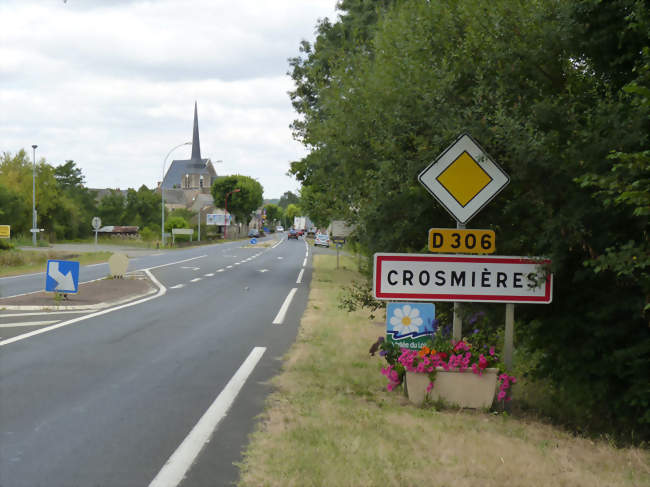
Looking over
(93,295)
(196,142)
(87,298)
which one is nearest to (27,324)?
(87,298)

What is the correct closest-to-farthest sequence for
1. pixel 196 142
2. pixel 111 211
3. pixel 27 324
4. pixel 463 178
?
pixel 463 178 → pixel 27 324 → pixel 111 211 → pixel 196 142

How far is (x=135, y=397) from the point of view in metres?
6.58

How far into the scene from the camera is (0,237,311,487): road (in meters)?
4.46

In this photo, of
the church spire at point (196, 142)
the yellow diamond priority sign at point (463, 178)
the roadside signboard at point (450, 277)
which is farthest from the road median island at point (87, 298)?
the church spire at point (196, 142)

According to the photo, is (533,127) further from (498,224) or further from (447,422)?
(447,422)

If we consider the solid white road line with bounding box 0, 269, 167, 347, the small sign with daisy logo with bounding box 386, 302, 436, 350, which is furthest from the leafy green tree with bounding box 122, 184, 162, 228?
the small sign with daisy logo with bounding box 386, 302, 436, 350

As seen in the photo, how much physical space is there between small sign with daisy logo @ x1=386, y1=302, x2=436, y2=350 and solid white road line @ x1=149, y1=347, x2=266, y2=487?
175 centimetres

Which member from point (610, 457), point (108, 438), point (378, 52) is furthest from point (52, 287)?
point (610, 457)

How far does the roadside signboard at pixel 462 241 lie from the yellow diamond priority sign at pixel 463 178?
183mm

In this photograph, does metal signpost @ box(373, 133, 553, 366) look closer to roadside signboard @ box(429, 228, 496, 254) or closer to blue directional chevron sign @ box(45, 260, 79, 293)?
roadside signboard @ box(429, 228, 496, 254)

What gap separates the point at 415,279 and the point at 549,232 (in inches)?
51.4

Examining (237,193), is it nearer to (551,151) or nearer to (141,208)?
(141,208)

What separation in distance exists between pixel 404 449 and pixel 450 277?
1851mm

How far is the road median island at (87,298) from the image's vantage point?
49.1 ft
